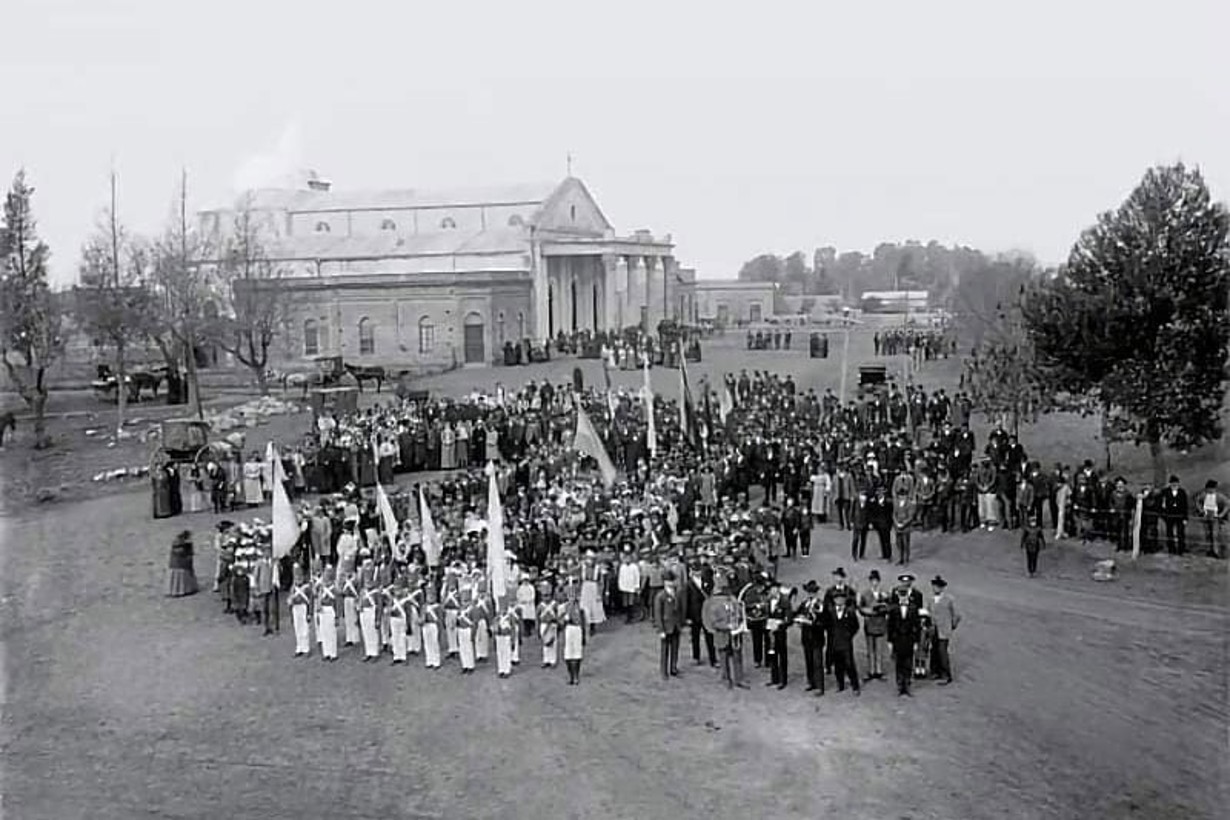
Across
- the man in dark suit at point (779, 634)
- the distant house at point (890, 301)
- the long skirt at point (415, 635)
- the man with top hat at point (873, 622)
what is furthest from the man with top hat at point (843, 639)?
the distant house at point (890, 301)

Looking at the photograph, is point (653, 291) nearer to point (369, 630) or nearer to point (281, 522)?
point (281, 522)

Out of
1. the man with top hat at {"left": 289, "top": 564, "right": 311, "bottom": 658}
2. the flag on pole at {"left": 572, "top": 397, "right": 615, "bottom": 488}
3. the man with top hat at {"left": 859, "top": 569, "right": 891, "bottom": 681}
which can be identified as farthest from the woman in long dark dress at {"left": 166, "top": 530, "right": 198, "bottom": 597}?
the man with top hat at {"left": 859, "top": 569, "right": 891, "bottom": 681}

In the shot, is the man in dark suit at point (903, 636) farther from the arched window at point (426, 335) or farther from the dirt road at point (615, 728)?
the arched window at point (426, 335)

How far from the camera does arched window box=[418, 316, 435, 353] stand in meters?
47.3

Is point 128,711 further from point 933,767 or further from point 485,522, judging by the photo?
point 933,767

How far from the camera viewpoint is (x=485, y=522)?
1827cm

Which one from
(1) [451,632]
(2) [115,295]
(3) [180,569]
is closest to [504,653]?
(1) [451,632]

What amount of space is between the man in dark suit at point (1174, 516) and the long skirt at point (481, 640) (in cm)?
990

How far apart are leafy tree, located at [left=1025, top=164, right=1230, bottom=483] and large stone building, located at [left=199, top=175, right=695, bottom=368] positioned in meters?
29.1

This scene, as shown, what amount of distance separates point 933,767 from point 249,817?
5769mm

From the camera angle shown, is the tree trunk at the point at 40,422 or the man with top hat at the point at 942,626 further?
the tree trunk at the point at 40,422

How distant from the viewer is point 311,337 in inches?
1879

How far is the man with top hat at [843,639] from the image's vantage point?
13.2m

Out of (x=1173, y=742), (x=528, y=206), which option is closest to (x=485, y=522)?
(x=1173, y=742)
